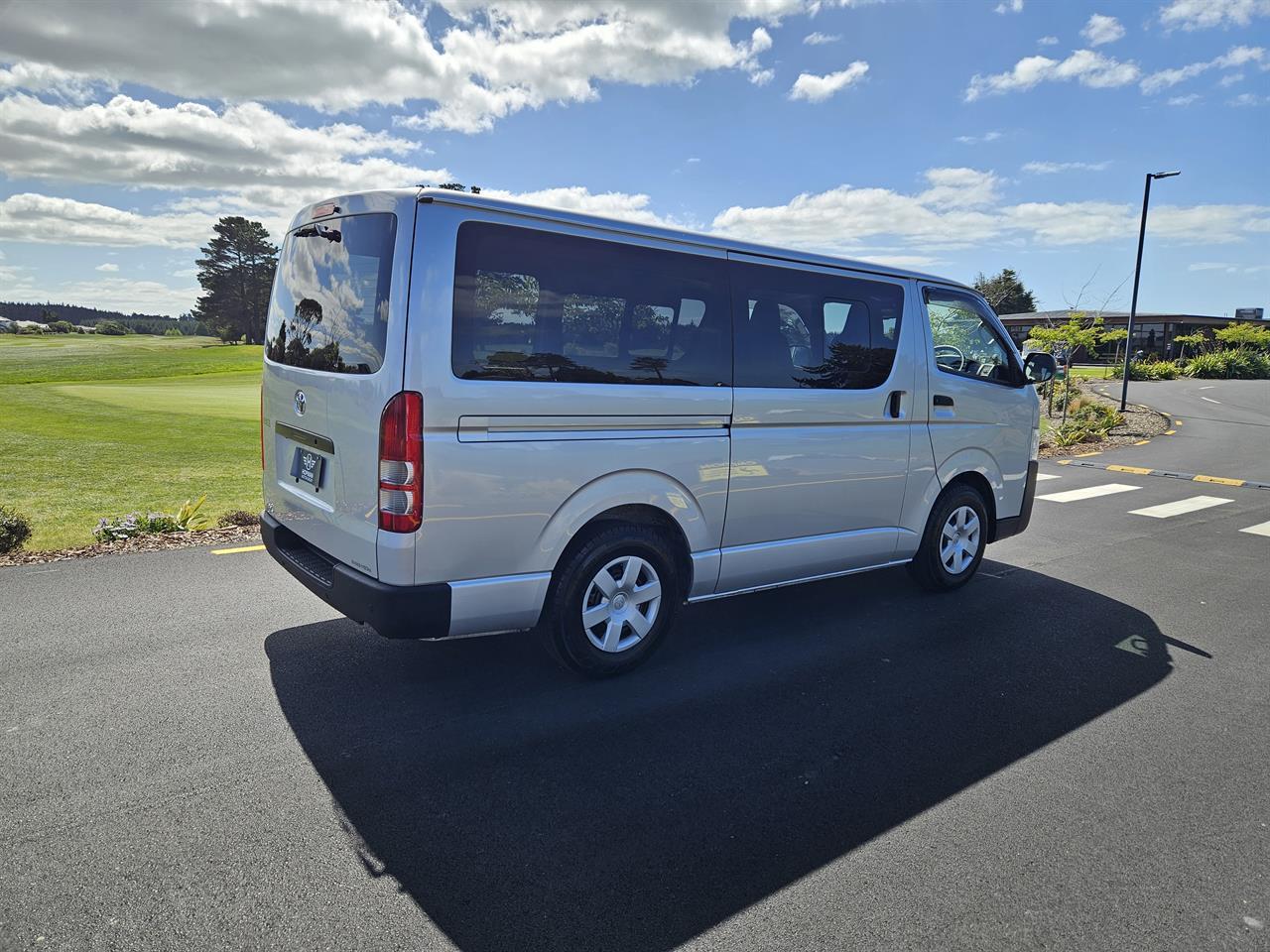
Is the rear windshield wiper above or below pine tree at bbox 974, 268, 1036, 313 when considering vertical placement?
below

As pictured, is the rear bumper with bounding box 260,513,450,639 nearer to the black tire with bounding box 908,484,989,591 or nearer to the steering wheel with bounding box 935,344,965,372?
the black tire with bounding box 908,484,989,591

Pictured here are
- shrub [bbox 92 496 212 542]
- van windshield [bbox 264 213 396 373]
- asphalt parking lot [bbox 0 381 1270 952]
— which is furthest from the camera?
shrub [bbox 92 496 212 542]

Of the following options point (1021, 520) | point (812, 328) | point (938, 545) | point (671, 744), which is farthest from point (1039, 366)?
point (671, 744)

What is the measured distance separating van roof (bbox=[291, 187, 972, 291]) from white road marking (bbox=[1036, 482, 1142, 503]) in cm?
576

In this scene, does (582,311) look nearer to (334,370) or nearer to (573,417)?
(573,417)

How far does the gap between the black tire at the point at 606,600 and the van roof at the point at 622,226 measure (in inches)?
57.0

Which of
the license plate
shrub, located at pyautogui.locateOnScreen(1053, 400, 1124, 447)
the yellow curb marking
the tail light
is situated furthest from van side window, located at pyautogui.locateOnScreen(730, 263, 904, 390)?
shrub, located at pyautogui.locateOnScreen(1053, 400, 1124, 447)

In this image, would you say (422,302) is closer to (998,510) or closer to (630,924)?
(630,924)

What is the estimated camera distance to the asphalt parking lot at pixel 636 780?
231 cm

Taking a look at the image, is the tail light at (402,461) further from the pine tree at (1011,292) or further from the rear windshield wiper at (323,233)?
the pine tree at (1011,292)

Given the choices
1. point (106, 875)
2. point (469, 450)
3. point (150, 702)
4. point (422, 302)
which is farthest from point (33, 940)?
point (422, 302)

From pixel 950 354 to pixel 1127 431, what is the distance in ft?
49.3

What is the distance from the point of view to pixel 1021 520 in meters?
6.00

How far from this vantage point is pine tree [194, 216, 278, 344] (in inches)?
2559
